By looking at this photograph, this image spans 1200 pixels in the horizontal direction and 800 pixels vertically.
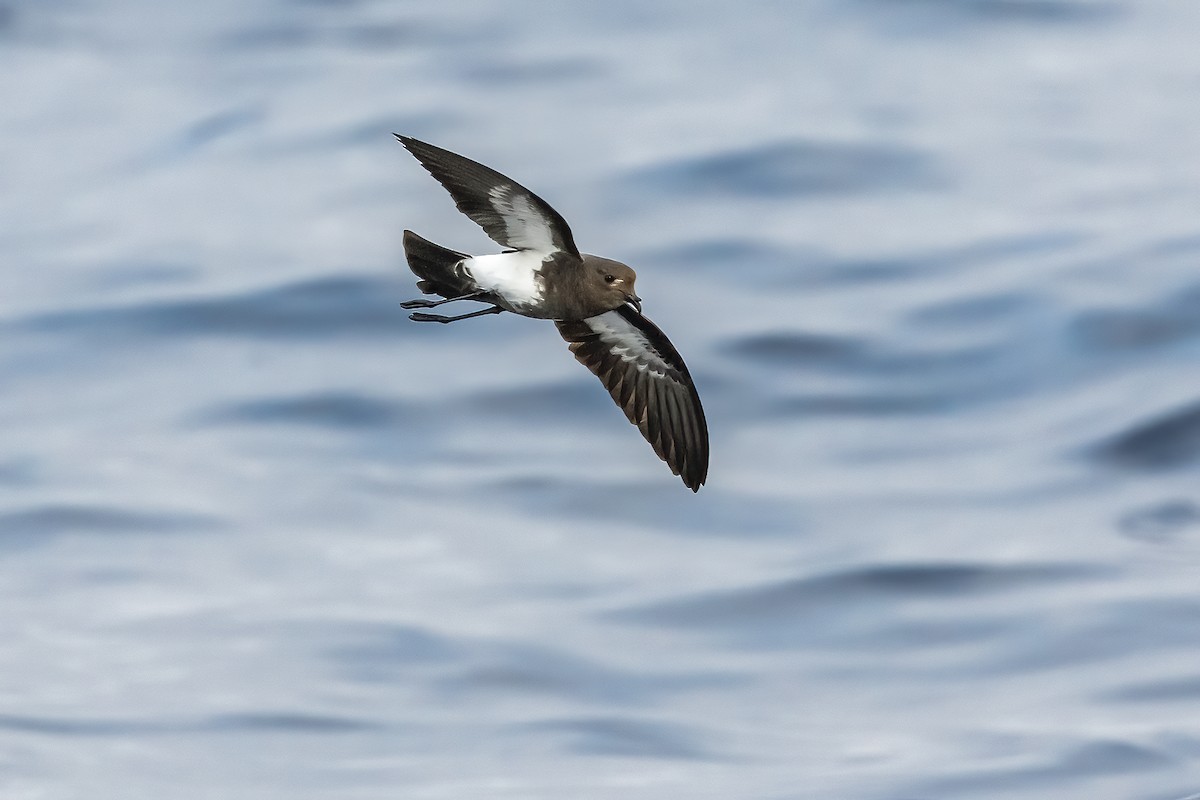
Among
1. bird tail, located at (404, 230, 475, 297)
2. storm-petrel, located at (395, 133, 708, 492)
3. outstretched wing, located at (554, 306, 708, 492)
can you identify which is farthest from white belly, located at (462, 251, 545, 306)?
outstretched wing, located at (554, 306, 708, 492)

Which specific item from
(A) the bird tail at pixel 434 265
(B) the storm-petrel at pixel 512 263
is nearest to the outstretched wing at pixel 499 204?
(B) the storm-petrel at pixel 512 263

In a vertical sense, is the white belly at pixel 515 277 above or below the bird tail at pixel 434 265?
below

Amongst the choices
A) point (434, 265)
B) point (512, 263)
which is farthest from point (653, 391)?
point (512, 263)

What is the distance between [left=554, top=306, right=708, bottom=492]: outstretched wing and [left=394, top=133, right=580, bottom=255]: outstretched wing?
1.72 metres

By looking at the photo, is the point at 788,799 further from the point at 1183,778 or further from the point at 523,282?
the point at 523,282

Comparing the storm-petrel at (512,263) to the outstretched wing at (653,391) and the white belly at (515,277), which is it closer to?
the white belly at (515,277)

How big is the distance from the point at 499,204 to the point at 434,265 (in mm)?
535

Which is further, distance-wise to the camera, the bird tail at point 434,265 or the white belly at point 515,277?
the bird tail at point 434,265

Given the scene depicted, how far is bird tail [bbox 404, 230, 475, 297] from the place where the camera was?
9.55 m

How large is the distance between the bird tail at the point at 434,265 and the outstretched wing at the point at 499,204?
0.27 meters

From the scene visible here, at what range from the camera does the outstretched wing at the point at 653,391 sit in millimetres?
10992

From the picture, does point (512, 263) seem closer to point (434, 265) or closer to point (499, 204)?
point (499, 204)

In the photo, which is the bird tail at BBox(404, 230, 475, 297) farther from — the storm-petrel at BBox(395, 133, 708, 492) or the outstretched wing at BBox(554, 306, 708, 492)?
the outstretched wing at BBox(554, 306, 708, 492)

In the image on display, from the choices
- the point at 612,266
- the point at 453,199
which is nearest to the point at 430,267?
the point at 453,199
